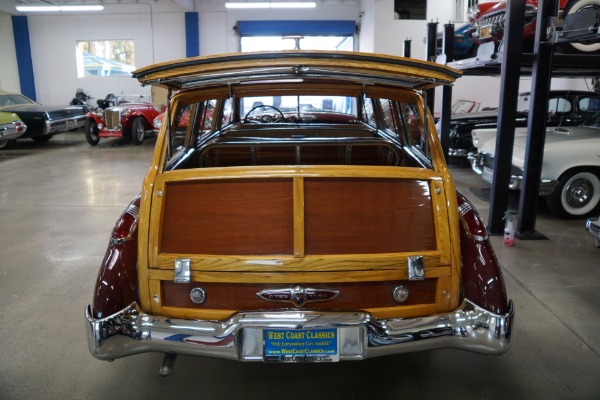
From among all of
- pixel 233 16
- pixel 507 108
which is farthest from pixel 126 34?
pixel 507 108

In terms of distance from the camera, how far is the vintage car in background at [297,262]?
181 cm

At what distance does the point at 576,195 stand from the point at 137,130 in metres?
9.92

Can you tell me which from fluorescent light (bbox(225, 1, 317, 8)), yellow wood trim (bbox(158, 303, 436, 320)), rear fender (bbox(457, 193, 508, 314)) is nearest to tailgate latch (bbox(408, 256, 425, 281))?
yellow wood trim (bbox(158, 303, 436, 320))

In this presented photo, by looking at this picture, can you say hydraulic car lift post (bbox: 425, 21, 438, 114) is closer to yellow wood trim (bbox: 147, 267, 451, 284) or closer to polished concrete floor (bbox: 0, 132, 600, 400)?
polished concrete floor (bbox: 0, 132, 600, 400)

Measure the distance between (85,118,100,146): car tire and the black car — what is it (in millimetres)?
8738

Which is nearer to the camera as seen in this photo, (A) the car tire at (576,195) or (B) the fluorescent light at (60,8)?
(A) the car tire at (576,195)

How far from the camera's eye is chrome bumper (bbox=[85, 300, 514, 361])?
1.79m

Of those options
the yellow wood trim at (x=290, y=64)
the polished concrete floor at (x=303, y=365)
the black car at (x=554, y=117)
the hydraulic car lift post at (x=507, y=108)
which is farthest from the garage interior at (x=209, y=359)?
the yellow wood trim at (x=290, y=64)

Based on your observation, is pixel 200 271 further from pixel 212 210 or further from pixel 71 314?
pixel 71 314

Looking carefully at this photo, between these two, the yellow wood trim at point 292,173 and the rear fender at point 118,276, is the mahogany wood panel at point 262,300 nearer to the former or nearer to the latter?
the rear fender at point 118,276

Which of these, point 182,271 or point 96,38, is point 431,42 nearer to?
point 182,271

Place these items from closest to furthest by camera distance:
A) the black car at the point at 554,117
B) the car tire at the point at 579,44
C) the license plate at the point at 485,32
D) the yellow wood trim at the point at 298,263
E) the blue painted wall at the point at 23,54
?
the yellow wood trim at the point at 298,263, the car tire at the point at 579,44, the license plate at the point at 485,32, the black car at the point at 554,117, the blue painted wall at the point at 23,54

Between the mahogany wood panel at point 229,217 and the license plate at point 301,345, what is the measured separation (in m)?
0.34

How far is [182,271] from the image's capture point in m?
1.91
